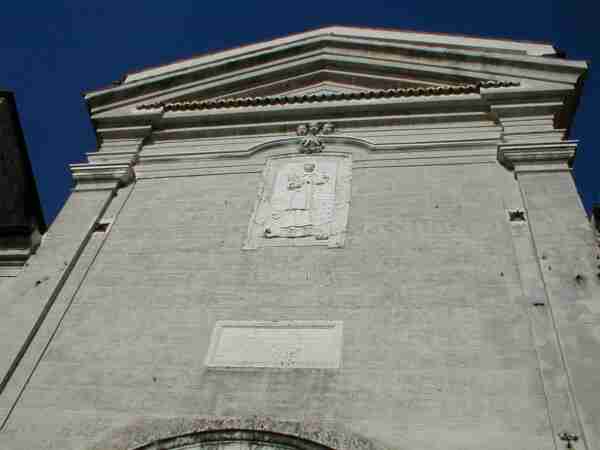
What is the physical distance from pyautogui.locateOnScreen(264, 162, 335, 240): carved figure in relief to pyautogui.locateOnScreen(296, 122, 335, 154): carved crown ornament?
1.39ft

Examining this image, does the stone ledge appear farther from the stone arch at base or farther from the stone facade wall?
the stone arch at base

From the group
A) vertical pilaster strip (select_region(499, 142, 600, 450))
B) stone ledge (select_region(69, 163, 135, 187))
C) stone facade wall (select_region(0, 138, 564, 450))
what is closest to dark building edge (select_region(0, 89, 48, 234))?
stone ledge (select_region(69, 163, 135, 187))

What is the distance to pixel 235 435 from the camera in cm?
747

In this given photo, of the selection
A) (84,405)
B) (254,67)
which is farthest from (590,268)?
(254,67)

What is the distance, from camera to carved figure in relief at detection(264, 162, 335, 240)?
34.1ft

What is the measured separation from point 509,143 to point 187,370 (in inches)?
221

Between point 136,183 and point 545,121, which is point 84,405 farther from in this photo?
point 545,121

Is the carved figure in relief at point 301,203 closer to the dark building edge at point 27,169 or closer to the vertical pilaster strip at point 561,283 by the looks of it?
the vertical pilaster strip at point 561,283

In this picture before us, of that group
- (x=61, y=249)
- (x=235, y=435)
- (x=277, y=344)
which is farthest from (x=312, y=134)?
(x=235, y=435)

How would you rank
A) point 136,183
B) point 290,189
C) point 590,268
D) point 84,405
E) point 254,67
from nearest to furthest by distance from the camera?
1. point 84,405
2. point 590,268
3. point 290,189
4. point 136,183
5. point 254,67

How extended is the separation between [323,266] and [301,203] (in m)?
1.49

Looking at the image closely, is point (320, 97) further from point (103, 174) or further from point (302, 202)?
point (103, 174)

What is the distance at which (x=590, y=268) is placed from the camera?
880 centimetres

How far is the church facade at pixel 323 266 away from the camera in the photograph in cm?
771
